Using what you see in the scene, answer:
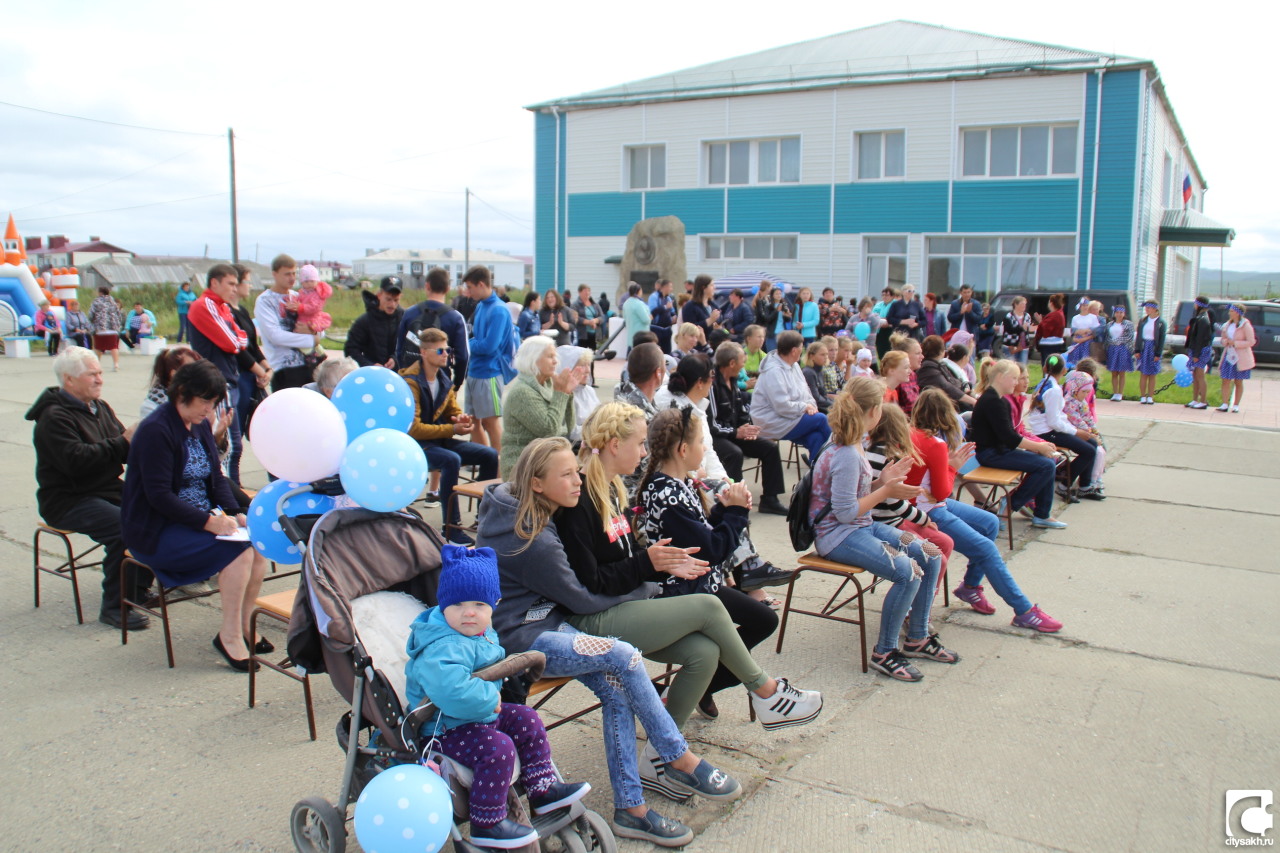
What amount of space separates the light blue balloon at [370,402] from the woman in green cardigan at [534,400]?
2.15m

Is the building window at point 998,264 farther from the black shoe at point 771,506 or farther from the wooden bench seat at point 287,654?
the wooden bench seat at point 287,654

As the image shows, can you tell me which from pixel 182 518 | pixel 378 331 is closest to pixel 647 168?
pixel 378 331

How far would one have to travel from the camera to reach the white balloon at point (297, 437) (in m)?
3.30

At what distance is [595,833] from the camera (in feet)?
9.66

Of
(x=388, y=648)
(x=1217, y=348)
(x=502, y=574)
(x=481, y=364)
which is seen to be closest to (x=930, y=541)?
(x=502, y=574)

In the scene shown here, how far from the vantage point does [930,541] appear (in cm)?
489

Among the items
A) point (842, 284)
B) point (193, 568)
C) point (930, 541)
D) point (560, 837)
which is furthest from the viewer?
point (842, 284)

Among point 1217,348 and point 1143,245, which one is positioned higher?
point 1143,245

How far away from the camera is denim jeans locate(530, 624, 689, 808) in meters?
3.19

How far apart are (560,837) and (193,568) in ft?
8.23

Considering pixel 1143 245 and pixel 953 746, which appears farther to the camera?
pixel 1143 245

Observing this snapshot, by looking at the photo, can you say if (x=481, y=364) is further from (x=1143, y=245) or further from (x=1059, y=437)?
(x=1143, y=245)

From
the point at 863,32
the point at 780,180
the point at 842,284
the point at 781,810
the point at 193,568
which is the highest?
the point at 863,32

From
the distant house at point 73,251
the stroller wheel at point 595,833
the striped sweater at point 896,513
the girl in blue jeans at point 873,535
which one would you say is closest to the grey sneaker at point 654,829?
the stroller wheel at point 595,833
